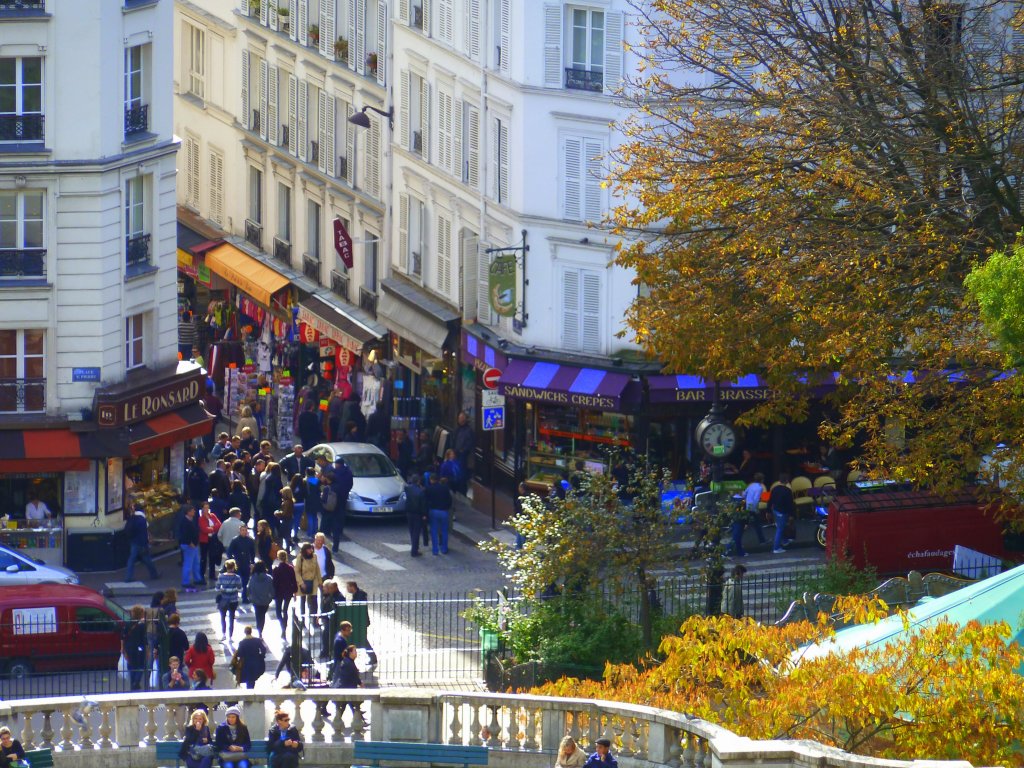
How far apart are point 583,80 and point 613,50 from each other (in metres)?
0.91

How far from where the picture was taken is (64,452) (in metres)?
40.3

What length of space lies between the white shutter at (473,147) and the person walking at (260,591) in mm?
13782

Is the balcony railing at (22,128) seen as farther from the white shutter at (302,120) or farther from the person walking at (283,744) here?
the person walking at (283,744)

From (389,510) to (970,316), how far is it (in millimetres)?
14809

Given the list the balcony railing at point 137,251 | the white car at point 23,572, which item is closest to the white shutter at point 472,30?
the balcony railing at point 137,251

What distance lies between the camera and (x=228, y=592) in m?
34.8

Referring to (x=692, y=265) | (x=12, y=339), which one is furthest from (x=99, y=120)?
(x=692, y=265)

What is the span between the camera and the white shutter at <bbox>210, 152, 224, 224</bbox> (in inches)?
2430

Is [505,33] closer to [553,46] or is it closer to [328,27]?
[553,46]

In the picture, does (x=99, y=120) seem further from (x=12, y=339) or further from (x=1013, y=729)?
(x=1013, y=729)

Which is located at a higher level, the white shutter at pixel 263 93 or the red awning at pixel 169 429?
the white shutter at pixel 263 93

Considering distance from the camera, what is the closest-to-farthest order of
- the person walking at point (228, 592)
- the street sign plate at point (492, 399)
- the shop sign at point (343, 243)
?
the person walking at point (228, 592) < the street sign plate at point (492, 399) < the shop sign at point (343, 243)

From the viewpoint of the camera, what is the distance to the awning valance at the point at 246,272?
56469 millimetres

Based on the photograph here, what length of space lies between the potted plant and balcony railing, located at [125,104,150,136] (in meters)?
12.1
